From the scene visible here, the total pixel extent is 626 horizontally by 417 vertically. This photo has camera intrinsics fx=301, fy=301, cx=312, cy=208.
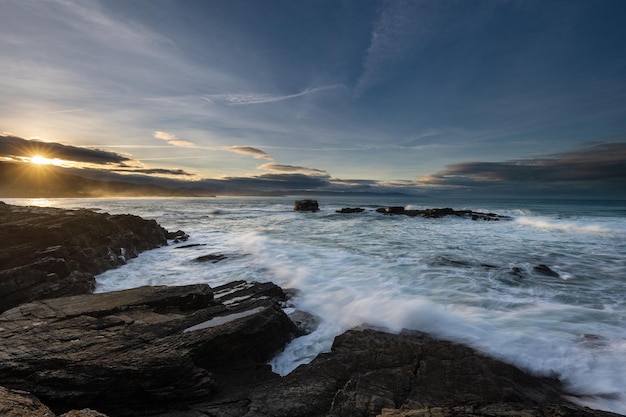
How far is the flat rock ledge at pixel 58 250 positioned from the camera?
817 cm

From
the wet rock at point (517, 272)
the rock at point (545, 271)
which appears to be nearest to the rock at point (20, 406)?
the wet rock at point (517, 272)

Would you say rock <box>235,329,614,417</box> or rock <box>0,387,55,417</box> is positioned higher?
rock <box>0,387,55,417</box>

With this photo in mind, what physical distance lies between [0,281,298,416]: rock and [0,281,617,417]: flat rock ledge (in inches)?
0.6

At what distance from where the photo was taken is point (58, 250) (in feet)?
34.3

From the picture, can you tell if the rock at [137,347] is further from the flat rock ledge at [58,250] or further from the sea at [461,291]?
the flat rock ledge at [58,250]

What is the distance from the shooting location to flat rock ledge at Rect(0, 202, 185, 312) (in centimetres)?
817

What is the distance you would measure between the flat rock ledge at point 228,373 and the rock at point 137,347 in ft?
0.05

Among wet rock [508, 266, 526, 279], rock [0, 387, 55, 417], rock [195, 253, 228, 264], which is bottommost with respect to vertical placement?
rock [195, 253, 228, 264]

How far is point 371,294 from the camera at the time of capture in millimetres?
9711

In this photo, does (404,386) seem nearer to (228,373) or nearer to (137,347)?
(228,373)

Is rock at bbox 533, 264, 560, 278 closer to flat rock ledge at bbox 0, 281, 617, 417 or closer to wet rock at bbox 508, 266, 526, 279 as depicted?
wet rock at bbox 508, 266, 526, 279

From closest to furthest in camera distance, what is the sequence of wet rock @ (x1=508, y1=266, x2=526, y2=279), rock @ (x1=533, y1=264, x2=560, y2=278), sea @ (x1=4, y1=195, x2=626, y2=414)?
1. sea @ (x1=4, y1=195, x2=626, y2=414)
2. wet rock @ (x1=508, y1=266, x2=526, y2=279)
3. rock @ (x1=533, y1=264, x2=560, y2=278)

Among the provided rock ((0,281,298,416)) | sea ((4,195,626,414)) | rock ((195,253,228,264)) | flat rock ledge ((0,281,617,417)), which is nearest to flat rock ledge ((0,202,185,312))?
sea ((4,195,626,414))

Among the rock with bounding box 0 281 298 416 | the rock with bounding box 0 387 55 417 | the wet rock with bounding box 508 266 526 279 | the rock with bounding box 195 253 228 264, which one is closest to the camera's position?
the rock with bounding box 0 387 55 417
